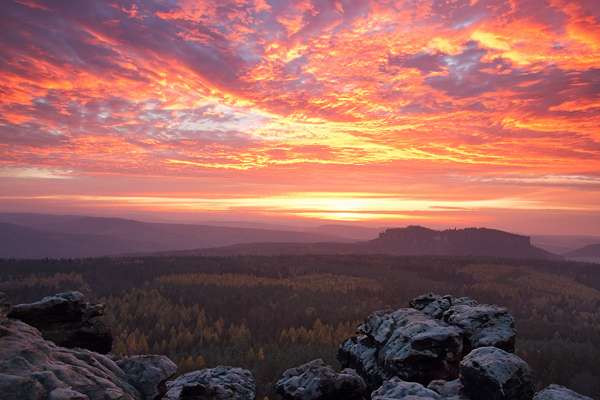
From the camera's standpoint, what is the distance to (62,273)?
62.6 meters

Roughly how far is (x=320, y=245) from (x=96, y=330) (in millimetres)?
162599

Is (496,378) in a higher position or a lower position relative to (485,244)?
higher

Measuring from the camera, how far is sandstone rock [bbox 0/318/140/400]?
732cm

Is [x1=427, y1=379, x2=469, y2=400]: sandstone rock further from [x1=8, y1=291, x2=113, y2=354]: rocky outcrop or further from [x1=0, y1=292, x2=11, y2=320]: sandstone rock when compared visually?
[x1=0, y1=292, x2=11, y2=320]: sandstone rock

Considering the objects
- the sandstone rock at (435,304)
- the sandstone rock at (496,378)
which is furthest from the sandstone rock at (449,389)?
the sandstone rock at (435,304)

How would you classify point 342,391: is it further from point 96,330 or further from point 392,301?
point 392,301

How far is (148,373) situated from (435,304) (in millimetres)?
16868

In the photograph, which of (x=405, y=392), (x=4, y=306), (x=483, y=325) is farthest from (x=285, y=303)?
(x=4, y=306)

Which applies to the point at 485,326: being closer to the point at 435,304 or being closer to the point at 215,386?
the point at 435,304

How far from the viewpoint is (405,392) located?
38.6 ft

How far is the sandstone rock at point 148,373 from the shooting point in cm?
1151

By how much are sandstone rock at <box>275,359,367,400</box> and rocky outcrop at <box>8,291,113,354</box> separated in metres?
9.32

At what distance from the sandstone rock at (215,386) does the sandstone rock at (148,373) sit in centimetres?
161

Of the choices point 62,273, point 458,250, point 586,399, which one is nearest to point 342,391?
point 586,399
